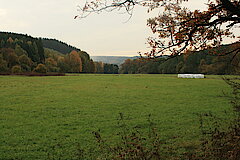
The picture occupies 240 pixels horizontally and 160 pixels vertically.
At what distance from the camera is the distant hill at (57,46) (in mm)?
189038

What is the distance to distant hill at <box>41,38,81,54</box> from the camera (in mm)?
189038

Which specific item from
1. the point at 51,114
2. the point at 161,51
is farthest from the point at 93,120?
the point at 161,51

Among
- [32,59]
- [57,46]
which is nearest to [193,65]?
[32,59]

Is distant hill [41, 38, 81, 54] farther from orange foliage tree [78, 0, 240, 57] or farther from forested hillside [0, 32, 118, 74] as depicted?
orange foliage tree [78, 0, 240, 57]

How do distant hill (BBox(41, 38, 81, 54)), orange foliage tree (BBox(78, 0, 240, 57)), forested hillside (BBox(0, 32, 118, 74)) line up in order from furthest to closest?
distant hill (BBox(41, 38, 81, 54)) → forested hillside (BBox(0, 32, 118, 74)) → orange foliage tree (BBox(78, 0, 240, 57))

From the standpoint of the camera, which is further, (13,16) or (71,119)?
(13,16)

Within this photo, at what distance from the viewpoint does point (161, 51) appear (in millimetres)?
4422

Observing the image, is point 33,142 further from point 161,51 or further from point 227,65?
point 227,65

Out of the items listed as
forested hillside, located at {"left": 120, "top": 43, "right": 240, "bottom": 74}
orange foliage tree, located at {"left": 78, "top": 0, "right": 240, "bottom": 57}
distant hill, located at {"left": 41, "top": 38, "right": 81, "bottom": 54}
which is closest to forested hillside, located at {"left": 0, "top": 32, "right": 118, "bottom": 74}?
forested hillside, located at {"left": 120, "top": 43, "right": 240, "bottom": 74}

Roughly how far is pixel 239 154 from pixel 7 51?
280 ft

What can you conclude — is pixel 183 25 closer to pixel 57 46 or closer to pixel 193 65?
pixel 193 65

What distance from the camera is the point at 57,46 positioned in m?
192

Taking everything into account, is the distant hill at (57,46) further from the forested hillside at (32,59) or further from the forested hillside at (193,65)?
the forested hillside at (193,65)

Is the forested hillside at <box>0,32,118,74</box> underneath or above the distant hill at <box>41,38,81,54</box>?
underneath
